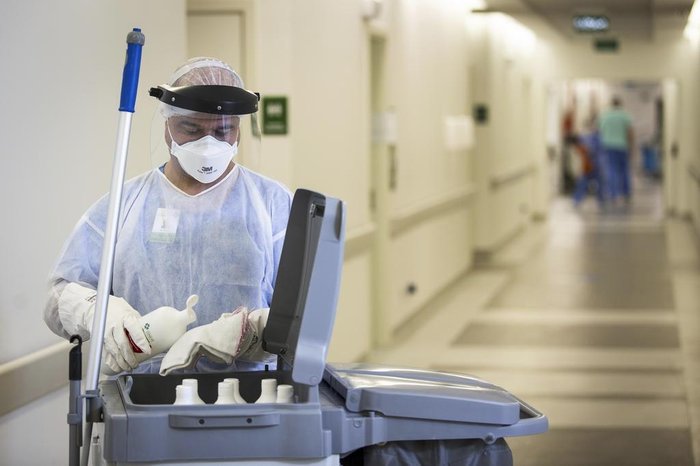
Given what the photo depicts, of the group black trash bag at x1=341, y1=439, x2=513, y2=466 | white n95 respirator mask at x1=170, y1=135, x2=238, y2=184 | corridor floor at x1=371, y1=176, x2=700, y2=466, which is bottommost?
corridor floor at x1=371, y1=176, x2=700, y2=466

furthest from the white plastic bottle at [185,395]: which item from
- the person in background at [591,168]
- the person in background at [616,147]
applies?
the person in background at [616,147]

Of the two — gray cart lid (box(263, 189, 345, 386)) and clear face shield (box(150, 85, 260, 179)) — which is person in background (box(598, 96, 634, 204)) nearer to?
clear face shield (box(150, 85, 260, 179))

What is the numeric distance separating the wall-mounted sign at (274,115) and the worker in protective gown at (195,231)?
10.3 ft

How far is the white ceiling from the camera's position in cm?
1339

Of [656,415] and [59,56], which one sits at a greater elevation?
[59,56]

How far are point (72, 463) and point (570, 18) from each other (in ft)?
45.6

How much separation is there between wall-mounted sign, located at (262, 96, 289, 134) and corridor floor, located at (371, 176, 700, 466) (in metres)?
1.91

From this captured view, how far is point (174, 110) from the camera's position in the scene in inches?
103

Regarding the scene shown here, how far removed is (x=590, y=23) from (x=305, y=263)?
13.4 meters

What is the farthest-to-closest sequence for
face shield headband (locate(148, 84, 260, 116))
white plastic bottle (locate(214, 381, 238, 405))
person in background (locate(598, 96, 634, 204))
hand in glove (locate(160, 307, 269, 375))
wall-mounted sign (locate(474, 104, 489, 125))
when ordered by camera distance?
person in background (locate(598, 96, 634, 204)), wall-mounted sign (locate(474, 104, 489, 125)), face shield headband (locate(148, 84, 260, 116)), hand in glove (locate(160, 307, 269, 375)), white plastic bottle (locate(214, 381, 238, 405))

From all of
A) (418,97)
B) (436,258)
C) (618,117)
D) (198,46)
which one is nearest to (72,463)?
(198,46)

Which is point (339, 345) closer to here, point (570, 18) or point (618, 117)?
point (570, 18)

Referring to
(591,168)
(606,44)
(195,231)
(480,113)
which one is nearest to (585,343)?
(480,113)

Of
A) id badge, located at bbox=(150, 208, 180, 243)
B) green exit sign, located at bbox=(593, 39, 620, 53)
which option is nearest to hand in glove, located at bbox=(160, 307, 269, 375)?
id badge, located at bbox=(150, 208, 180, 243)
